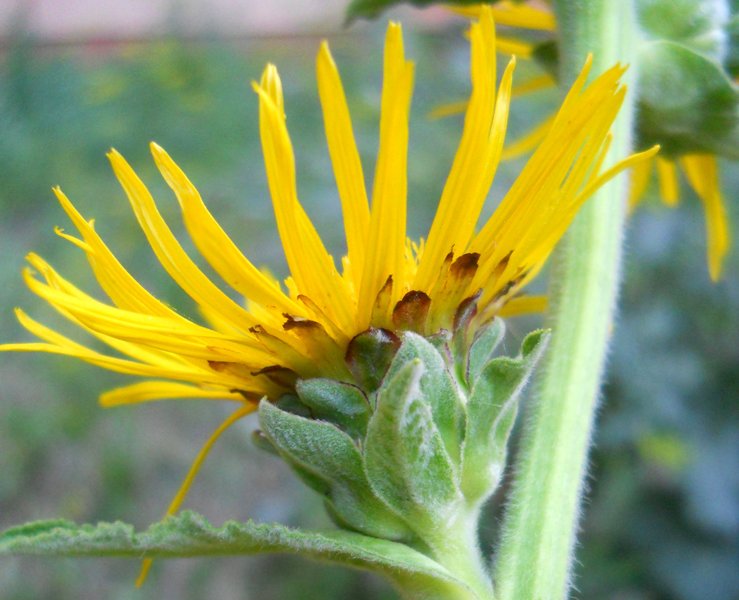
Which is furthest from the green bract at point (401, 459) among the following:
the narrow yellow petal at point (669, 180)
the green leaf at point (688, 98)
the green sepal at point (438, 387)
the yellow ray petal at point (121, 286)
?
the narrow yellow petal at point (669, 180)

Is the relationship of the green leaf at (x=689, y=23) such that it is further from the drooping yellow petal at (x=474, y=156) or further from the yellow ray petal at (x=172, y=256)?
the yellow ray petal at (x=172, y=256)

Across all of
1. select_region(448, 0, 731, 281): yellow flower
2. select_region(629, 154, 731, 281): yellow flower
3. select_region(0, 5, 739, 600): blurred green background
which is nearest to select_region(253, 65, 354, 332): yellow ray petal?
select_region(448, 0, 731, 281): yellow flower

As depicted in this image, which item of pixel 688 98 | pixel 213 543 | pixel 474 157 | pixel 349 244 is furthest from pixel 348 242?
pixel 688 98

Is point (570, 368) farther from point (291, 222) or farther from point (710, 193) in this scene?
point (710, 193)

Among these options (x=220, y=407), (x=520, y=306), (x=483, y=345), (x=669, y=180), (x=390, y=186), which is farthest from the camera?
(x=220, y=407)

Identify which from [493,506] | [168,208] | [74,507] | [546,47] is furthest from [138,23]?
[546,47]

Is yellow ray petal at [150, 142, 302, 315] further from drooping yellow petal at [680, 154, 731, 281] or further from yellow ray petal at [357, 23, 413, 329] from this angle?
drooping yellow petal at [680, 154, 731, 281]

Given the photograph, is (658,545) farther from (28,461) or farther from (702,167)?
(28,461)
